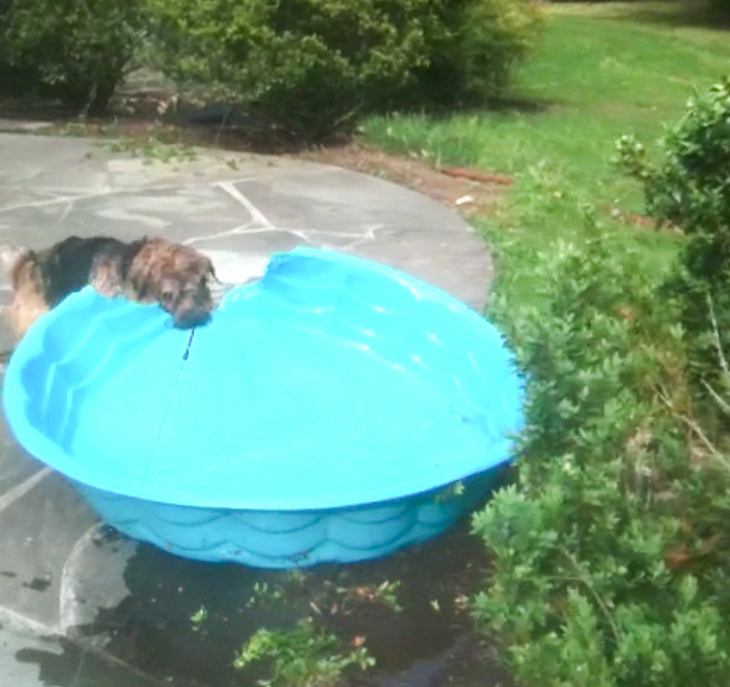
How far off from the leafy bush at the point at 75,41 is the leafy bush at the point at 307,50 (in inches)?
14.7

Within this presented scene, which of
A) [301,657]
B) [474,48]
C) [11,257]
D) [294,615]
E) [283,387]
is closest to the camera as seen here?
[301,657]

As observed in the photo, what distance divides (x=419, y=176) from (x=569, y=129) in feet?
6.65

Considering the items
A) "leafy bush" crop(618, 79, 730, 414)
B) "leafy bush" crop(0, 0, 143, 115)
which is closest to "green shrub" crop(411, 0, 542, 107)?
"leafy bush" crop(0, 0, 143, 115)

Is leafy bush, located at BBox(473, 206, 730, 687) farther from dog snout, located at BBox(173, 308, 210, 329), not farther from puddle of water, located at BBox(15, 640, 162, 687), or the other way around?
dog snout, located at BBox(173, 308, 210, 329)

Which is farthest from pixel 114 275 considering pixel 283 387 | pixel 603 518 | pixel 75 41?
pixel 75 41

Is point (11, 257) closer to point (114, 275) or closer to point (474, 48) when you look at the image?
point (114, 275)

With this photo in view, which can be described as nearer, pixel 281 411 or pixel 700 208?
pixel 700 208

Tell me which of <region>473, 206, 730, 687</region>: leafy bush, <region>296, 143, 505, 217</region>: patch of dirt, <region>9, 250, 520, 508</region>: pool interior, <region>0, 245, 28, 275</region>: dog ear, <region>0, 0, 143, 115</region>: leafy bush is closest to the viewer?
<region>473, 206, 730, 687</region>: leafy bush

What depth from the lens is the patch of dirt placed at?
821 cm

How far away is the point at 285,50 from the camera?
927 centimetres

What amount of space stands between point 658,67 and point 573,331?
12.3 m

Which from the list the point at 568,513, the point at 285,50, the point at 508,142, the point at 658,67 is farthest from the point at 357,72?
the point at 568,513

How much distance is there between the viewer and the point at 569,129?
33.8 ft

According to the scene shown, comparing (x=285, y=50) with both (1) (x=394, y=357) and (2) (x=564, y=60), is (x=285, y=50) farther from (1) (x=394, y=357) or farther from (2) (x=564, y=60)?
(2) (x=564, y=60)
